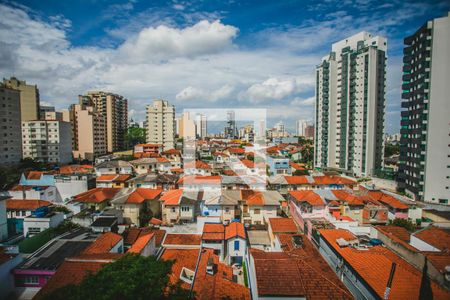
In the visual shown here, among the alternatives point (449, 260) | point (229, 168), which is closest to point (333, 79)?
point (229, 168)

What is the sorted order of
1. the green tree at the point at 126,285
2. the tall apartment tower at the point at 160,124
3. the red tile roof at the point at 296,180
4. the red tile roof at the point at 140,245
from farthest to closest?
the tall apartment tower at the point at 160,124
the red tile roof at the point at 296,180
the red tile roof at the point at 140,245
the green tree at the point at 126,285

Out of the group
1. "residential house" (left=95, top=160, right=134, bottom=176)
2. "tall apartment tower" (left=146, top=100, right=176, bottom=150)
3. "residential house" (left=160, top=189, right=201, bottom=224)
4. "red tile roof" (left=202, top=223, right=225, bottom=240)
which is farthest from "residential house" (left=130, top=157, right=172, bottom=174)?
"tall apartment tower" (left=146, top=100, right=176, bottom=150)

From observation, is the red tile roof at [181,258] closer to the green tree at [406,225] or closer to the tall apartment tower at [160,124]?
the green tree at [406,225]

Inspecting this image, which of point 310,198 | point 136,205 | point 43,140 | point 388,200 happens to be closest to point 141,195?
point 136,205

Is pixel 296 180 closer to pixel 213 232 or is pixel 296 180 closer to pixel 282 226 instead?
pixel 282 226

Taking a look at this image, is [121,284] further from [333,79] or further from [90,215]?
[333,79]

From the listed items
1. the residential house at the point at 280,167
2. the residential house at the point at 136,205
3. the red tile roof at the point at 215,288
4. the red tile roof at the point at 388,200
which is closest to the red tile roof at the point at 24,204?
the residential house at the point at 136,205
